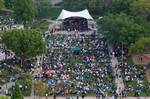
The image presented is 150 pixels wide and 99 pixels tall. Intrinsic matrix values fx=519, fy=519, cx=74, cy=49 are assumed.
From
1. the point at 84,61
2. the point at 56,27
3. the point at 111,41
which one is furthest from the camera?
the point at 56,27

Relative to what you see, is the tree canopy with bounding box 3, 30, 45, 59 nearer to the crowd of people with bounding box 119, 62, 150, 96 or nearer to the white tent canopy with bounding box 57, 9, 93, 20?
the crowd of people with bounding box 119, 62, 150, 96

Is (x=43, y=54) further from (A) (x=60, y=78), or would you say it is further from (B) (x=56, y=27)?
(B) (x=56, y=27)

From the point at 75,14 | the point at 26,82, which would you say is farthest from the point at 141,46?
the point at 75,14

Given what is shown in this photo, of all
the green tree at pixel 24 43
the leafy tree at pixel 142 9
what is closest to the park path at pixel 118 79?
the green tree at pixel 24 43

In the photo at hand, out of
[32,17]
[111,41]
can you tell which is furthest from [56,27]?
[111,41]

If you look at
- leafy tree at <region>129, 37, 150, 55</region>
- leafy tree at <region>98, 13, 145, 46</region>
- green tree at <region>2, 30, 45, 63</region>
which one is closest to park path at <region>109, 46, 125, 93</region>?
leafy tree at <region>129, 37, 150, 55</region>
